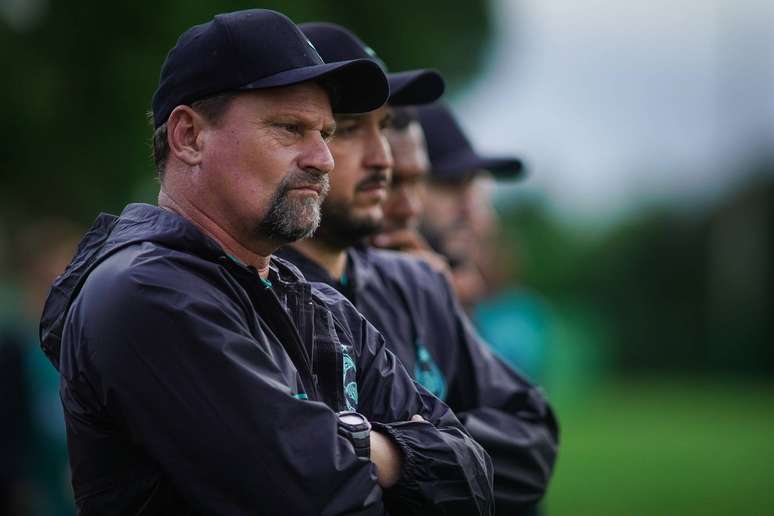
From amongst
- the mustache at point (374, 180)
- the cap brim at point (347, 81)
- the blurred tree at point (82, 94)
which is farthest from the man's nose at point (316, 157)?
the blurred tree at point (82, 94)

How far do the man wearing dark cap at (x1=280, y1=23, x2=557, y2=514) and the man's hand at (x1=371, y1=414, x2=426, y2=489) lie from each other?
931 millimetres

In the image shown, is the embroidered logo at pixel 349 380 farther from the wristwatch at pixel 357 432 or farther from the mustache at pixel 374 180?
the mustache at pixel 374 180

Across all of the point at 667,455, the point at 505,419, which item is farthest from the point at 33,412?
the point at 667,455

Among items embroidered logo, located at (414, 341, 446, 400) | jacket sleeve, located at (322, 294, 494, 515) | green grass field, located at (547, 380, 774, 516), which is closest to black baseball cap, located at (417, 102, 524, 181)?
embroidered logo, located at (414, 341, 446, 400)

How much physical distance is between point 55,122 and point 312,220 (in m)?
12.5

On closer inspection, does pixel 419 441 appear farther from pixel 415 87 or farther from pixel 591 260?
pixel 591 260

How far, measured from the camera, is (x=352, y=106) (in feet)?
11.9

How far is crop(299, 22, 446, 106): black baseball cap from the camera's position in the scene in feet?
14.0

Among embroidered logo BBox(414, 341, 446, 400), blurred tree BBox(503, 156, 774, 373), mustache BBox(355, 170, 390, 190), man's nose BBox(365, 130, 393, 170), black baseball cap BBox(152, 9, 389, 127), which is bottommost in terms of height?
blurred tree BBox(503, 156, 774, 373)

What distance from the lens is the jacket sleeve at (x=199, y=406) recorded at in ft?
9.20

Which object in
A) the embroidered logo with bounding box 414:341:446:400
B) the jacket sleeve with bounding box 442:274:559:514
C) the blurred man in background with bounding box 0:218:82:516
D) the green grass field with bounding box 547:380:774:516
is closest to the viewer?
the jacket sleeve with bounding box 442:274:559:514

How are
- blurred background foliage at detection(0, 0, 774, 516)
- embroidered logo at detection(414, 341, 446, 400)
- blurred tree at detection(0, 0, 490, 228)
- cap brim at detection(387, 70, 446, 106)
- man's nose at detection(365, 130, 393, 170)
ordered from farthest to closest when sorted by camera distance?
blurred tree at detection(0, 0, 490, 228), blurred background foliage at detection(0, 0, 774, 516), cap brim at detection(387, 70, 446, 106), man's nose at detection(365, 130, 393, 170), embroidered logo at detection(414, 341, 446, 400)

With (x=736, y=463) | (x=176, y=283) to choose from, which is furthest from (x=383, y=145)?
(x=736, y=463)

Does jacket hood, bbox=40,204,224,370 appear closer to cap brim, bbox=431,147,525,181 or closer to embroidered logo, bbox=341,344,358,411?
embroidered logo, bbox=341,344,358,411
